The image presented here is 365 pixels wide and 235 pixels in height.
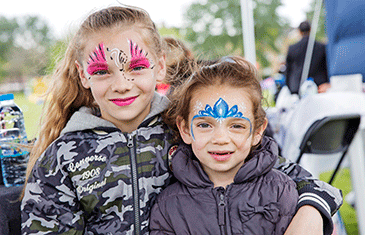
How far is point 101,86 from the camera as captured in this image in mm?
1482

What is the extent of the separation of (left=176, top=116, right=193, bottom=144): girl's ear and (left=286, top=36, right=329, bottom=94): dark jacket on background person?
3.71m

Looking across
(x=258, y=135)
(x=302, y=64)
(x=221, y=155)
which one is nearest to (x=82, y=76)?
(x=221, y=155)

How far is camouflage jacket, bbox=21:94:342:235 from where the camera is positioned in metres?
1.39

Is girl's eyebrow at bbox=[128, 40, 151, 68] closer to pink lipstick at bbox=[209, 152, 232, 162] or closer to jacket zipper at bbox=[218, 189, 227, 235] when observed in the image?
pink lipstick at bbox=[209, 152, 232, 162]

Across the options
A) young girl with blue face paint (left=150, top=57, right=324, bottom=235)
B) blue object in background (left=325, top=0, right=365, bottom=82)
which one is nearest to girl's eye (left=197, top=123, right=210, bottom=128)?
young girl with blue face paint (left=150, top=57, right=324, bottom=235)

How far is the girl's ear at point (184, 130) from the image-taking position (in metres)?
1.51

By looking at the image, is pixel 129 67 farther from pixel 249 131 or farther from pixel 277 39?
pixel 277 39

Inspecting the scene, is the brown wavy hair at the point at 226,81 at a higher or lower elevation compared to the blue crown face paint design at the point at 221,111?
higher

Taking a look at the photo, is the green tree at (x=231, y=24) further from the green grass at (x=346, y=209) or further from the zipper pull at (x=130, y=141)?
the zipper pull at (x=130, y=141)

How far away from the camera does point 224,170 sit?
1.44 metres

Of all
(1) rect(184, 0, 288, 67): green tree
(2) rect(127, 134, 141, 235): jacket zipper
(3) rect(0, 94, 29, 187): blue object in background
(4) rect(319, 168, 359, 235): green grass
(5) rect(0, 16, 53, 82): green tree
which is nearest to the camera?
(2) rect(127, 134, 141, 235): jacket zipper

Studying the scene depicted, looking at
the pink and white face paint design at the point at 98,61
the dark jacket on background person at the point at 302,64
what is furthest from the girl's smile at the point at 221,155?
the dark jacket on background person at the point at 302,64

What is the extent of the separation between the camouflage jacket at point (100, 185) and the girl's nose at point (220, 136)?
0.88 ft

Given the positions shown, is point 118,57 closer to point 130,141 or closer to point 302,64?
point 130,141
